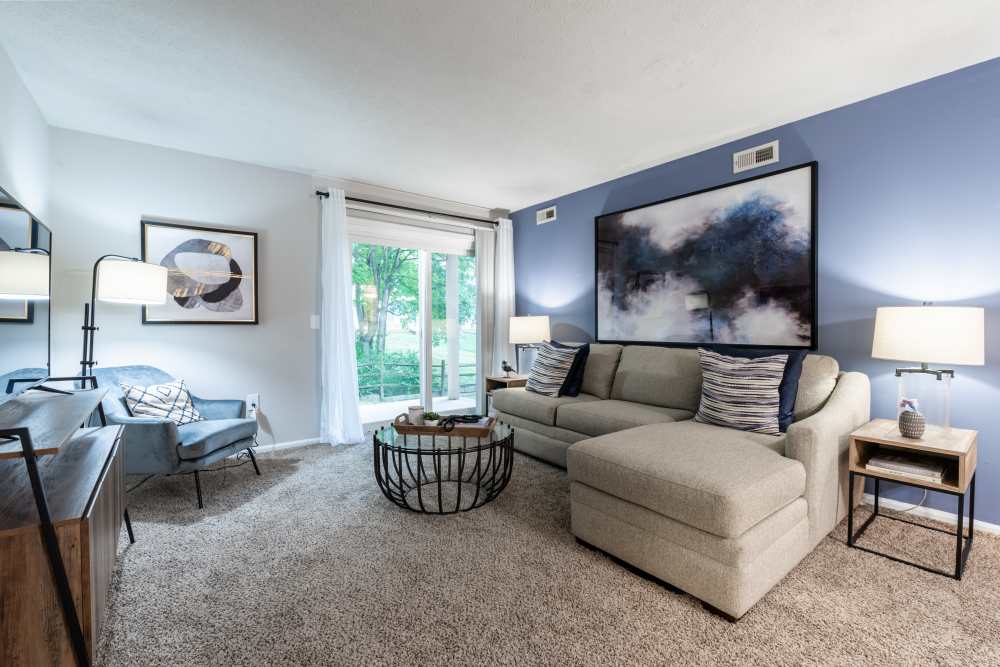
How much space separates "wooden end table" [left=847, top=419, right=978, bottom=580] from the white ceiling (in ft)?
6.15

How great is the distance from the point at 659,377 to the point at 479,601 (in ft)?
6.92

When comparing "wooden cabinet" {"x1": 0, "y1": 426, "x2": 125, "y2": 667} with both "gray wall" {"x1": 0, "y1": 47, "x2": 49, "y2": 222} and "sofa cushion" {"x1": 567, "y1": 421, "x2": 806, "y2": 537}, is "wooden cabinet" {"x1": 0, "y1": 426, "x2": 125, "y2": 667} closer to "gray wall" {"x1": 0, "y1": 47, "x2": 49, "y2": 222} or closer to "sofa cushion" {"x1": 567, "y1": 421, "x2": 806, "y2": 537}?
"gray wall" {"x1": 0, "y1": 47, "x2": 49, "y2": 222}

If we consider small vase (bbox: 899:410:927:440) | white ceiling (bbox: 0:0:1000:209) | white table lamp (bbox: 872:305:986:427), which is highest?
white ceiling (bbox: 0:0:1000:209)

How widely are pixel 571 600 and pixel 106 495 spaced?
175 centimetres

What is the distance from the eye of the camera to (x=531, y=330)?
171 inches

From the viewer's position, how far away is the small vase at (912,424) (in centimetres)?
200

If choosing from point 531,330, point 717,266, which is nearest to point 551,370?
point 531,330

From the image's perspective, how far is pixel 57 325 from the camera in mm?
2910

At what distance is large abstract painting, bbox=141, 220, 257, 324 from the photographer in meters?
3.26

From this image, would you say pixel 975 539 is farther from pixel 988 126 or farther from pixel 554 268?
pixel 554 268

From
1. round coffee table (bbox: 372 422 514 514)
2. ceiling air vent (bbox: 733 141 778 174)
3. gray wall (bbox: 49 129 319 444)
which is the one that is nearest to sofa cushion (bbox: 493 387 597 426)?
round coffee table (bbox: 372 422 514 514)

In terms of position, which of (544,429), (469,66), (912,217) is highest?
(469,66)

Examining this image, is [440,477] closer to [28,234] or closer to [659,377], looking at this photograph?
[659,377]

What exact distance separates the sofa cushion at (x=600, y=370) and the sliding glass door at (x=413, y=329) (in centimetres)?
170
